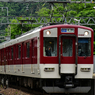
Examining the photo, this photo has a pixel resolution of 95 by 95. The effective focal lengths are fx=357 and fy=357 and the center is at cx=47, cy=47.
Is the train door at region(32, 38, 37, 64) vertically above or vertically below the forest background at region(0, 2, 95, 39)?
below

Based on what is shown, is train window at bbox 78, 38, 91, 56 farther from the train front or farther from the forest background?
the forest background

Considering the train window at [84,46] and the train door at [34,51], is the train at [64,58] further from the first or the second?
the train door at [34,51]

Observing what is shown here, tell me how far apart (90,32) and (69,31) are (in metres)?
0.83

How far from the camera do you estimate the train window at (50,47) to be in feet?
41.7

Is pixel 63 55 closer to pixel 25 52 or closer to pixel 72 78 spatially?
pixel 72 78

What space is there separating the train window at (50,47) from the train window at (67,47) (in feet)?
0.94

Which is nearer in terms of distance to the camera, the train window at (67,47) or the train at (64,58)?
the train at (64,58)

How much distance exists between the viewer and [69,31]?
1277 centimetres

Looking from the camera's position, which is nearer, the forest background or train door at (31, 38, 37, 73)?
train door at (31, 38, 37, 73)

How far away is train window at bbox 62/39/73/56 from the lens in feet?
41.7

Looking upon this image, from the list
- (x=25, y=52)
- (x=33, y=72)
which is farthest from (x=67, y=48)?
(x=25, y=52)

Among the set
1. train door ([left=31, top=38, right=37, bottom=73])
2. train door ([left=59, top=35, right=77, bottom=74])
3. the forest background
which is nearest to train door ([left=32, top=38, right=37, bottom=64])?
train door ([left=31, top=38, right=37, bottom=73])

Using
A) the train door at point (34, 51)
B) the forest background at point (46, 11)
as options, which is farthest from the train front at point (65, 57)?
the forest background at point (46, 11)

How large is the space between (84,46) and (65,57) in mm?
851
